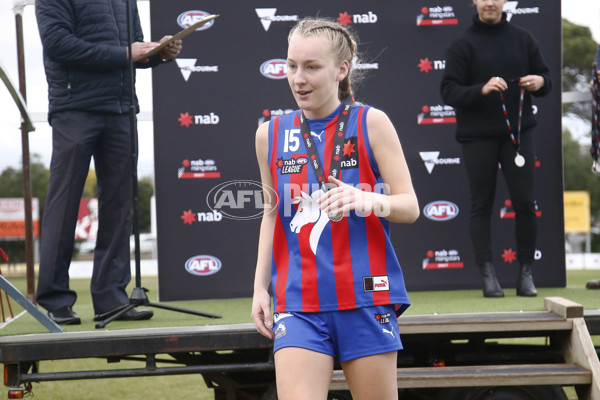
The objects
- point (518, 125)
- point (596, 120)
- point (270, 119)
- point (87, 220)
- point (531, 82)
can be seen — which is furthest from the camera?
point (87, 220)

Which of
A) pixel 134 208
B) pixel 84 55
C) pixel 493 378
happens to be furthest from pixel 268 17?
pixel 493 378

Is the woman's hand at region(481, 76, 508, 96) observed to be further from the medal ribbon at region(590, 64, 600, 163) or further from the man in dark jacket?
the man in dark jacket

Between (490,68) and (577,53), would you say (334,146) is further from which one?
(577,53)

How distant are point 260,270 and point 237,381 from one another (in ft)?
6.60

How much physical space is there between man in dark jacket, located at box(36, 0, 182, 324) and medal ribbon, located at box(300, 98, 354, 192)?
2080 millimetres

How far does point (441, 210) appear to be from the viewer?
559 cm

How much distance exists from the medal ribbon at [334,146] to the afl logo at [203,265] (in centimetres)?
356

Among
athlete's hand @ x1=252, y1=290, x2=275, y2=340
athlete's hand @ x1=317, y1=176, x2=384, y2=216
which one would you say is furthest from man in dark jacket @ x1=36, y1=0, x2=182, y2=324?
athlete's hand @ x1=317, y1=176, x2=384, y2=216

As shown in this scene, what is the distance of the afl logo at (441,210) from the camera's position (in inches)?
220

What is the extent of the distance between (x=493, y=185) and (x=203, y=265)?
2310 millimetres

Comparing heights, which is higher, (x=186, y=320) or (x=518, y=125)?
(x=518, y=125)

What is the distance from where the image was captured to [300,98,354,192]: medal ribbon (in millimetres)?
1971

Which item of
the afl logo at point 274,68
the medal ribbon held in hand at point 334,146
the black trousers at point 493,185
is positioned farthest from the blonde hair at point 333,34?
the afl logo at point 274,68

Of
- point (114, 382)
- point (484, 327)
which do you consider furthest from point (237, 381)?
point (114, 382)
